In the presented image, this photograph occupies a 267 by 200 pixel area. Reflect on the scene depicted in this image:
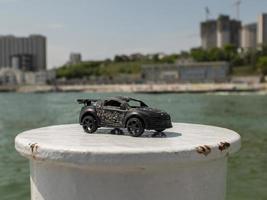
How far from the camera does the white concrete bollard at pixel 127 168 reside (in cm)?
569

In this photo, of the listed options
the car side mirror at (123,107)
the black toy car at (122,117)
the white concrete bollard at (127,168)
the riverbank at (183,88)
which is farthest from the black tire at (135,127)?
the riverbank at (183,88)

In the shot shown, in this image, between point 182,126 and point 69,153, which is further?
point 182,126

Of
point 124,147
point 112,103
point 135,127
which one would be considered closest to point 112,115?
point 112,103

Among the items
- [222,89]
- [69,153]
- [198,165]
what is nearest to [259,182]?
[198,165]

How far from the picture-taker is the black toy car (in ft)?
23.6

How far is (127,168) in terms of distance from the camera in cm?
574

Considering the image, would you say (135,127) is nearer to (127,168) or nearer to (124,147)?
(124,147)

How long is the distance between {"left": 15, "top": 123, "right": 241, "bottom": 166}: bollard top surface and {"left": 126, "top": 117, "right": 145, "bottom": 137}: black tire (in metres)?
0.08

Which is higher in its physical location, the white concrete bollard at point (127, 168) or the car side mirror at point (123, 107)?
the car side mirror at point (123, 107)

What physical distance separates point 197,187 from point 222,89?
14704 centimetres

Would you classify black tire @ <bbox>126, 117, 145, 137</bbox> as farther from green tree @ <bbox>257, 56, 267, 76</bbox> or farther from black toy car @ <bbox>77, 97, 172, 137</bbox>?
green tree @ <bbox>257, 56, 267, 76</bbox>

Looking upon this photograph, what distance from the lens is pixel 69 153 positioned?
5.75m

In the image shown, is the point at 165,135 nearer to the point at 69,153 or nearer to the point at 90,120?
the point at 90,120

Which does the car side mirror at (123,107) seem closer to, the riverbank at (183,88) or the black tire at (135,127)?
the black tire at (135,127)
